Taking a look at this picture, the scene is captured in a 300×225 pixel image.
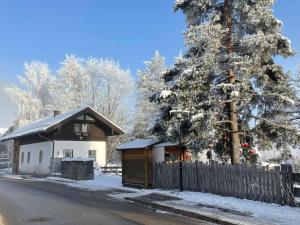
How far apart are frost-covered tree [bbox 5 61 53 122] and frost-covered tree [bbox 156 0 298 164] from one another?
5200 cm

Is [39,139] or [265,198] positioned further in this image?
[39,139]

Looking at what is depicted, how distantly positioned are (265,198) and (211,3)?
998 cm

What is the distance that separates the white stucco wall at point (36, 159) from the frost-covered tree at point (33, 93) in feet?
64.4

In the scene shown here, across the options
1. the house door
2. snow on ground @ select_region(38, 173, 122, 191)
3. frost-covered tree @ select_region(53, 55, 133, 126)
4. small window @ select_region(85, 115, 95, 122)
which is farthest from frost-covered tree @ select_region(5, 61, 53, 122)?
snow on ground @ select_region(38, 173, 122, 191)

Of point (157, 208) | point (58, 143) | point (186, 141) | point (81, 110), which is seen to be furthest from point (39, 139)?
point (157, 208)

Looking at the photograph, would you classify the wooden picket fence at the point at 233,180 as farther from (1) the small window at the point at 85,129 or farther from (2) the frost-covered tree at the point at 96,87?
(2) the frost-covered tree at the point at 96,87

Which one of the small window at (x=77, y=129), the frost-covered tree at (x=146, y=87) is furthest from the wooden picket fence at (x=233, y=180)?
the frost-covered tree at (x=146, y=87)

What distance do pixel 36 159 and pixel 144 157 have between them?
25697 millimetres

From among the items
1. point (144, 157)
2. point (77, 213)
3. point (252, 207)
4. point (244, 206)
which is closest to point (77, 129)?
point (144, 157)

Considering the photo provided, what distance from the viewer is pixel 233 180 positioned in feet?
54.3

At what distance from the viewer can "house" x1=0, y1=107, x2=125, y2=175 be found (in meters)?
41.2

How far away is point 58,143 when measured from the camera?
41656 millimetres

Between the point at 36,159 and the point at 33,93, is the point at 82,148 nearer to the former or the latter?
the point at 36,159

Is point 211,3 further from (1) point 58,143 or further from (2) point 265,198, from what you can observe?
(1) point 58,143
